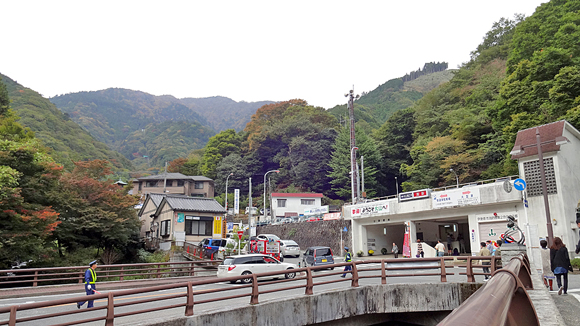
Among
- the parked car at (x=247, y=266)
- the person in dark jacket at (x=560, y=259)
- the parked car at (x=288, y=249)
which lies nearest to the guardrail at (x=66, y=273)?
the parked car at (x=247, y=266)

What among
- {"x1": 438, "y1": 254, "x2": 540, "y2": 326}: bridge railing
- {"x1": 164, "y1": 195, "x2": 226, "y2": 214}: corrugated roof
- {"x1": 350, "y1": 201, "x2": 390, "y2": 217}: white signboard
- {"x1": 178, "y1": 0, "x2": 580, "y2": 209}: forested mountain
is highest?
{"x1": 178, "y1": 0, "x2": 580, "y2": 209}: forested mountain

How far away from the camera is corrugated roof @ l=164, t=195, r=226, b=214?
39.3 m

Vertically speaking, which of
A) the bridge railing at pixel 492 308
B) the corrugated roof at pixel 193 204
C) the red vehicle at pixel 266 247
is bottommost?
the red vehicle at pixel 266 247

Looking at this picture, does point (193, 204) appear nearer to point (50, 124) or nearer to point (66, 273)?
point (66, 273)

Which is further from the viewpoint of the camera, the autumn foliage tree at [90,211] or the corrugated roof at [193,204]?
the corrugated roof at [193,204]

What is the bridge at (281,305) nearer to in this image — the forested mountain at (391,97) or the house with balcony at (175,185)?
the house with balcony at (175,185)

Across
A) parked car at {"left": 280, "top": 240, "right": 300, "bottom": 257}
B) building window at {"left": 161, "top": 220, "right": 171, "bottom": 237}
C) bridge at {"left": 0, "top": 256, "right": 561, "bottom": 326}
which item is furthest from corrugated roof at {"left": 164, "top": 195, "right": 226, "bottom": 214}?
bridge at {"left": 0, "top": 256, "right": 561, "bottom": 326}

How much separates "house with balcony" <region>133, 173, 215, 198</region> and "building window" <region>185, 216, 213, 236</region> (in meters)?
28.1

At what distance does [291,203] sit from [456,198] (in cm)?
3346

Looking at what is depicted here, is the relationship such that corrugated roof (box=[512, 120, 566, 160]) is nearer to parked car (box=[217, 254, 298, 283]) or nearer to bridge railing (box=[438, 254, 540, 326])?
parked car (box=[217, 254, 298, 283])

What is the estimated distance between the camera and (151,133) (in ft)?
522

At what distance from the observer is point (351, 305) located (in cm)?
1246

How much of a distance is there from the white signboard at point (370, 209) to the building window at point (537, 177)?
12539 millimetres

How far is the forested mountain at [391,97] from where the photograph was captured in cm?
9706
